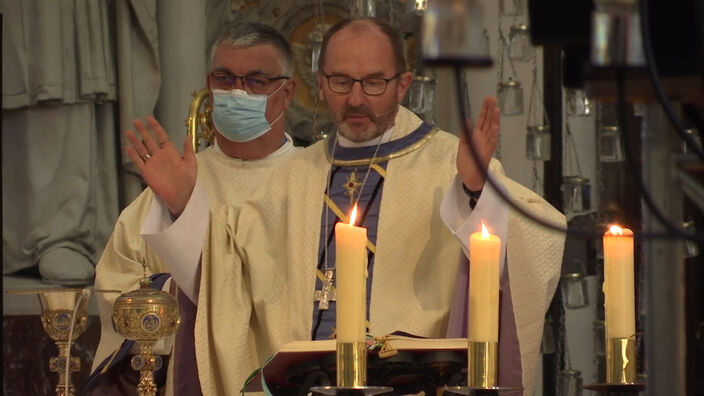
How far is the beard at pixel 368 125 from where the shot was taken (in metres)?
5.04

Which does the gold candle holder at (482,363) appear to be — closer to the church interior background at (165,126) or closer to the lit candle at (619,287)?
the lit candle at (619,287)

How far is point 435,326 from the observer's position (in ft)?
16.0

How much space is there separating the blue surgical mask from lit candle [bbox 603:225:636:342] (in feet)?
9.21

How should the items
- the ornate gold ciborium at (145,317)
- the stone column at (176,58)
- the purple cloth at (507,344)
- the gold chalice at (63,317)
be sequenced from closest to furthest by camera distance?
the ornate gold ciborium at (145,317)
the gold chalice at (63,317)
the purple cloth at (507,344)
the stone column at (176,58)

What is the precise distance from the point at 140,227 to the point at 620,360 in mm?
2757

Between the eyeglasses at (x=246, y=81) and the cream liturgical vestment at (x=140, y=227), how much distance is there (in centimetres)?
31

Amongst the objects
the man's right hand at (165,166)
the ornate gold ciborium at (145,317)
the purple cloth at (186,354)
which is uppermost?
the man's right hand at (165,166)

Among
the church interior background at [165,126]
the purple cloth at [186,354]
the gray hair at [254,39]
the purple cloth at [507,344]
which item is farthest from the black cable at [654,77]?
the church interior background at [165,126]

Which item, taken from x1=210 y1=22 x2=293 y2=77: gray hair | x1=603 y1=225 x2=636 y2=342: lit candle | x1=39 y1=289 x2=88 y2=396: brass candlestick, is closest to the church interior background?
x1=210 y1=22 x2=293 y2=77: gray hair

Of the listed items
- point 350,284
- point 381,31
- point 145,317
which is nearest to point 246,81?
point 381,31

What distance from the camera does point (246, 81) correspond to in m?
6.19

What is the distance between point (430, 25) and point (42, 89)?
592 cm

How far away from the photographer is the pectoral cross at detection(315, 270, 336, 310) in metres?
4.95

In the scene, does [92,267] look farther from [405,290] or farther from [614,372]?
[614,372]
